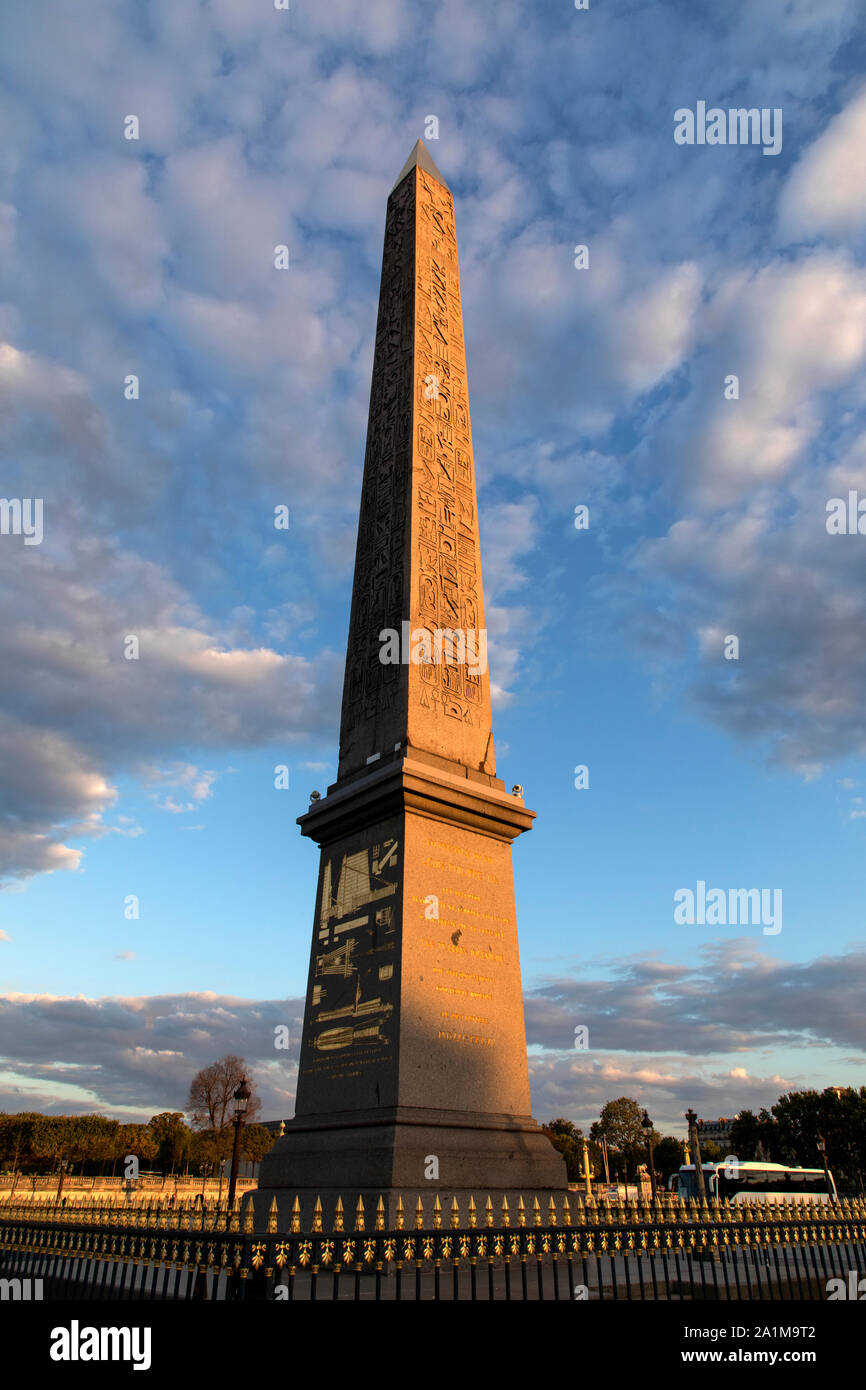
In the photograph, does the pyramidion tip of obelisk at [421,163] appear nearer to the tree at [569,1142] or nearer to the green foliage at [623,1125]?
the green foliage at [623,1125]

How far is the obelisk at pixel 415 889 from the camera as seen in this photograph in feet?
34.2

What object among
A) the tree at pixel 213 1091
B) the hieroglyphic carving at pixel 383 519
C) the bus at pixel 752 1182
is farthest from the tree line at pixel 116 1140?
the hieroglyphic carving at pixel 383 519

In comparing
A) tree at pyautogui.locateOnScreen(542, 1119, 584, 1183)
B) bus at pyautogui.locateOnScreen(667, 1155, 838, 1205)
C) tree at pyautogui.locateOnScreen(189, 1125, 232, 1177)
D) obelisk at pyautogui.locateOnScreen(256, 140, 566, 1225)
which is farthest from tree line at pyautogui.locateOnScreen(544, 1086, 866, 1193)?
obelisk at pyautogui.locateOnScreen(256, 140, 566, 1225)

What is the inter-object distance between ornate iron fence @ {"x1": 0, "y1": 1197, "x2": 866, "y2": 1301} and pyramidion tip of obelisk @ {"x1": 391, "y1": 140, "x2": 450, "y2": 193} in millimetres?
19844

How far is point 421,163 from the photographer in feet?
65.7

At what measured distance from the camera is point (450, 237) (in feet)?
64.2

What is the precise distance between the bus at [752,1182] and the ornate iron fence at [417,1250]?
31.7 meters

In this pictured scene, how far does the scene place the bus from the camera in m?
40.1

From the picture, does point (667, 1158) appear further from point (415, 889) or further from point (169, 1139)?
point (415, 889)

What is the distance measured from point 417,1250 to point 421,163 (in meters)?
20.6

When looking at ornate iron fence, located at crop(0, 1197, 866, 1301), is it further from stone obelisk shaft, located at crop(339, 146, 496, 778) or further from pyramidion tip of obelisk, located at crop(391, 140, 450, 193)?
pyramidion tip of obelisk, located at crop(391, 140, 450, 193)
